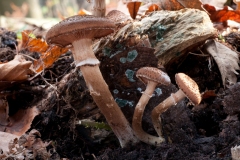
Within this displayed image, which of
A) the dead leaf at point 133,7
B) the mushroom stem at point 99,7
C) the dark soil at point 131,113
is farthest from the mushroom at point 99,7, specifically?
the dead leaf at point 133,7

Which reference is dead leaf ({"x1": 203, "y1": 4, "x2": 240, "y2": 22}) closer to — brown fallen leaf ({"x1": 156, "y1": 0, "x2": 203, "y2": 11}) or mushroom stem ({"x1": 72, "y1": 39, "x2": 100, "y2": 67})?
brown fallen leaf ({"x1": 156, "y1": 0, "x2": 203, "y2": 11})

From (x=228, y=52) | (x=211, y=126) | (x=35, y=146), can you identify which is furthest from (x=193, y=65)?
(x=35, y=146)

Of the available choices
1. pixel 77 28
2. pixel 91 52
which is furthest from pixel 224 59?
pixel 77 28

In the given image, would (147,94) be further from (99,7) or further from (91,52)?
(99,7)

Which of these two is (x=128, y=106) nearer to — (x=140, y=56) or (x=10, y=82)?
(x=140, y=56)

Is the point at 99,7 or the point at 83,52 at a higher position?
the point at 99,7
